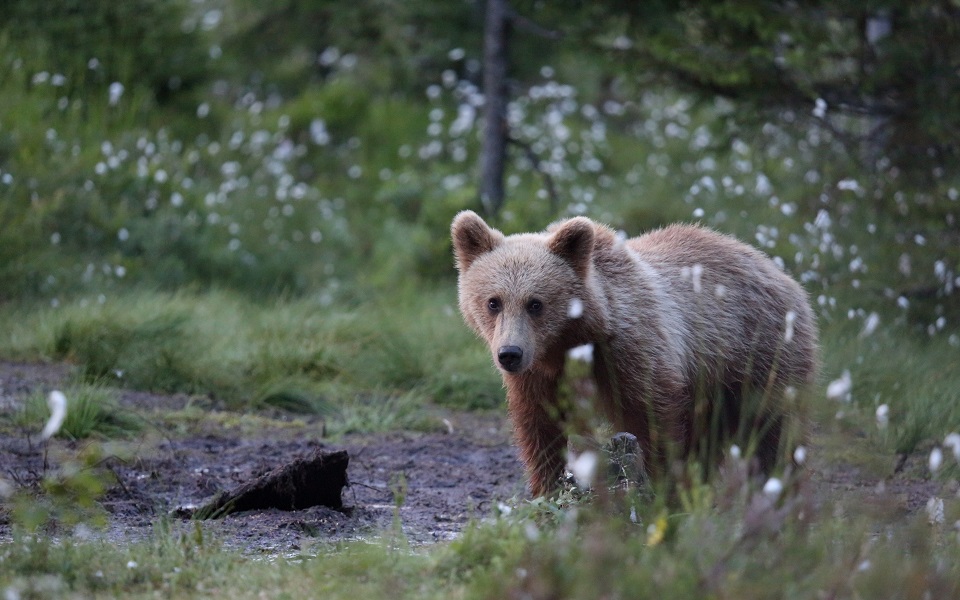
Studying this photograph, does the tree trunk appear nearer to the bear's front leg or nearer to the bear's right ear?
the bear's right ear

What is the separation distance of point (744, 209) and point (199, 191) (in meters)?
4.73

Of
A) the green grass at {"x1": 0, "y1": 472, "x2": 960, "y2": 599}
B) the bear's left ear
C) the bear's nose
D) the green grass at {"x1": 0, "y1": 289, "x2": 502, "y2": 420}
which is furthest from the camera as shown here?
the green grass at {"x1": 0, "y1": 289, "x2": 502, "y2": 420}

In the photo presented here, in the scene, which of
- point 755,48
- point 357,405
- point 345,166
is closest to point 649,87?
point 755,48

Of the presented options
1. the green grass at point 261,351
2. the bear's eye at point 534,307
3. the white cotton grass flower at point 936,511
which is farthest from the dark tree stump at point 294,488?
the white cotton grass flower at point 936,511

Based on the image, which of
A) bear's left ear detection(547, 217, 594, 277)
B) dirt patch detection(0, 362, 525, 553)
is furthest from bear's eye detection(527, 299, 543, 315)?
dirt patch detection(0, 362, 525, 553)

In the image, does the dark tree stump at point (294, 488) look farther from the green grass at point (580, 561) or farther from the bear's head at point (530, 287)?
the bear's head at point (530, 287)

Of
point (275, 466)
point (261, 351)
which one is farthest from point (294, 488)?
point (261, 351)

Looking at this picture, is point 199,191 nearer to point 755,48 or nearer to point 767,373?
point 755,48

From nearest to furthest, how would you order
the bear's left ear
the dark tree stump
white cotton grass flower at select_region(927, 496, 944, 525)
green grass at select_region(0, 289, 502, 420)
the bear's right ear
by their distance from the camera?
1. white cotton grass flower at select_region(927, 496, 944, 525)
2. the dark tree stump
3. the bear's left ear
4. the bear's right ear
5. green grass at select_region(0, 289, 502, 420)

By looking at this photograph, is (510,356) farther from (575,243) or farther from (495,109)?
(495,109)

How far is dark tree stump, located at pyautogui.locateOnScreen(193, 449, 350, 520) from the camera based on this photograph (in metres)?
4.68

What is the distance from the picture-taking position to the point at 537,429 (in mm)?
4848

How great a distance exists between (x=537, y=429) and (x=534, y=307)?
0.53m

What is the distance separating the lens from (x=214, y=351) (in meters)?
7.39
